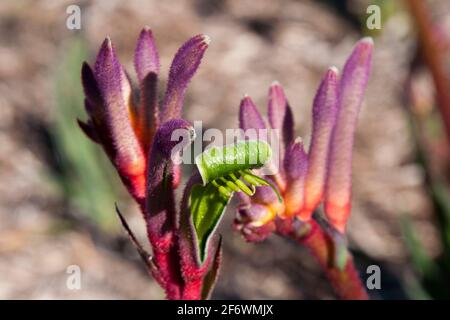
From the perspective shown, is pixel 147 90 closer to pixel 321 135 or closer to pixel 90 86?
pixel 90 86

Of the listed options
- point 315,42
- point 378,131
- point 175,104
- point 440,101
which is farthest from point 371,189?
point 175,104

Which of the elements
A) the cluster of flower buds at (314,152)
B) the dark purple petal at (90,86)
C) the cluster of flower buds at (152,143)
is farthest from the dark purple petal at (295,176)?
the dark purple petal at (90,86)

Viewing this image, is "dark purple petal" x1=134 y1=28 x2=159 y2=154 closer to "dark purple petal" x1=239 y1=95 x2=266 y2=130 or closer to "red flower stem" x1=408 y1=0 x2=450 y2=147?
"dark purple petal" x1=239 y1=95 x2=266 y2=130

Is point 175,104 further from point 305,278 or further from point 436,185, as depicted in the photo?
point 305,278

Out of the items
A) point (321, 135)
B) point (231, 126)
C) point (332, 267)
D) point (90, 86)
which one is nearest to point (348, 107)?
point (321, 135)

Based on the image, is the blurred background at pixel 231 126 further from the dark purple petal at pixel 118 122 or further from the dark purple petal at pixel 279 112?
the dark purple petal at pixel 118 122

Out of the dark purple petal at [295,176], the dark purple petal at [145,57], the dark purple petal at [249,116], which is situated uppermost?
the dark purple petal at [145,57]

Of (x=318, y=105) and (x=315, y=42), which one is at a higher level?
(x=315, y=42)
